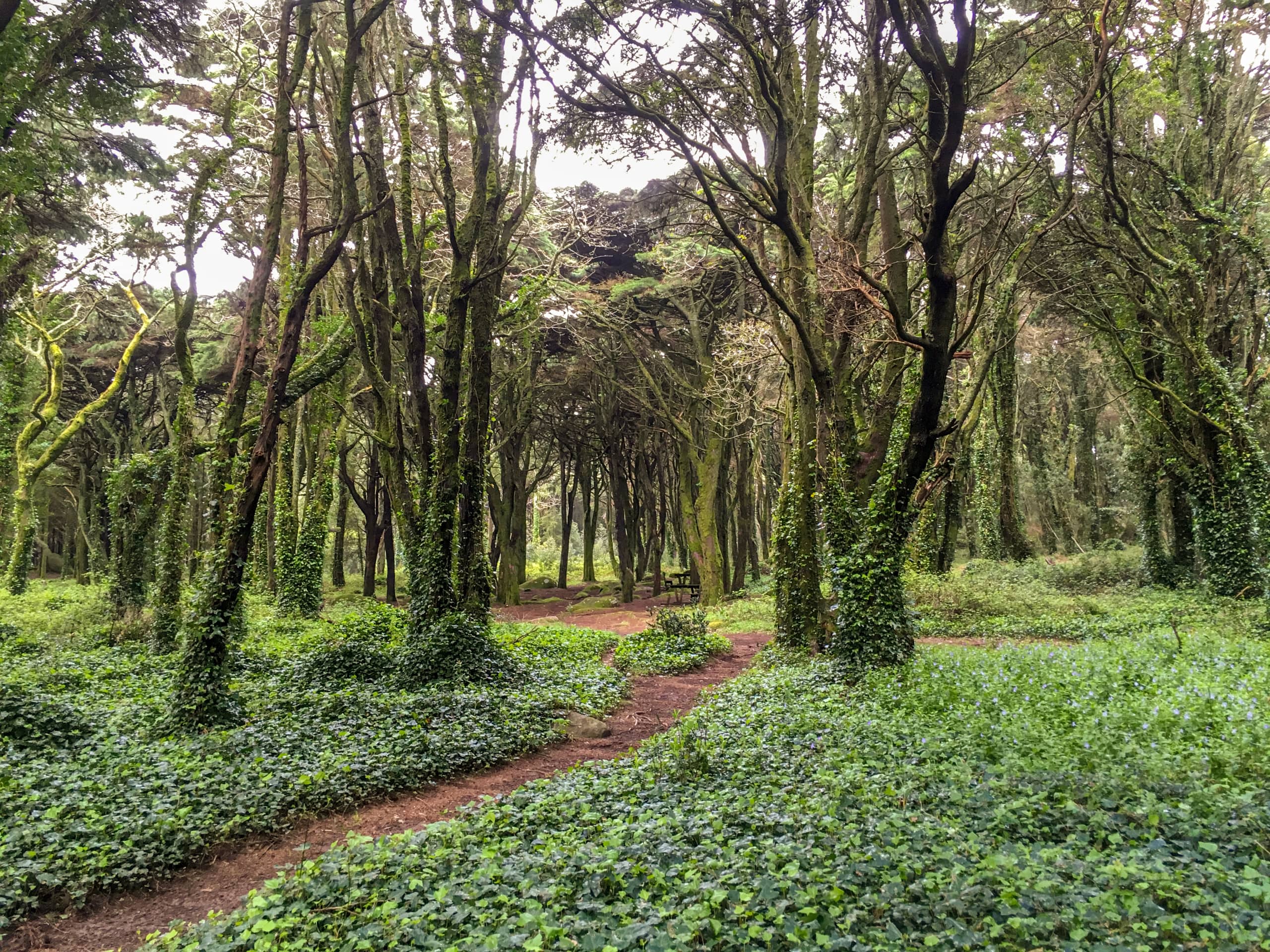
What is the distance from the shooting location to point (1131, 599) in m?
16.3

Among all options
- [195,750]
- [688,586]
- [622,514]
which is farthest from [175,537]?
[622,514]

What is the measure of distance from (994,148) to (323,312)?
16209mm

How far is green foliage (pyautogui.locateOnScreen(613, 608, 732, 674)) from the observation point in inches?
525

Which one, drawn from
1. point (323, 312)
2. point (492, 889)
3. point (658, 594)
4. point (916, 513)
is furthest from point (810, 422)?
point (658, 594)

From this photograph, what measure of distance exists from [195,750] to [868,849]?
6.33 metres

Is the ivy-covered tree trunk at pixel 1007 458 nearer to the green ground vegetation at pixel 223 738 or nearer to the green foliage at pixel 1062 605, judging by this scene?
the green foliage at pixel 1062 605

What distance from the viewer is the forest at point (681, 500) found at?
4.25 metres

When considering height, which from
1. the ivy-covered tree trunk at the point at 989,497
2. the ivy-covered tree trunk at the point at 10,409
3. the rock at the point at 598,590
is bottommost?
the rock at the point at 598,590

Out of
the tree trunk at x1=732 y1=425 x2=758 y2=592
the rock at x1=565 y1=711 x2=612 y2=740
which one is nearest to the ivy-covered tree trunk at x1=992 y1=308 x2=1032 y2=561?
the tree trunk at x1=732 y1=425 x2=758 y2=592

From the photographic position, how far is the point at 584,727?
9234mm

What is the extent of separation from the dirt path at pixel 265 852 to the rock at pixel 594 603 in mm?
16442

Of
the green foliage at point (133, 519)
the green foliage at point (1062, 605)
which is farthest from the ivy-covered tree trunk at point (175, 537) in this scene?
the green foliage at point (1062, 605)

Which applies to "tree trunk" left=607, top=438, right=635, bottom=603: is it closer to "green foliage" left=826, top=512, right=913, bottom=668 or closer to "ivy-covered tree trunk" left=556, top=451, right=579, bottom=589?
"ivy-covered tree trunk" left=556, top=451, right=579, bottom=589

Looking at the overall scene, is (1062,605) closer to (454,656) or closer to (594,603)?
(454,656)
